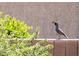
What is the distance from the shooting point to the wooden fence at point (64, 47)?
4379 mm

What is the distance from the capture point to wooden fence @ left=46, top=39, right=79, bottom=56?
438cm

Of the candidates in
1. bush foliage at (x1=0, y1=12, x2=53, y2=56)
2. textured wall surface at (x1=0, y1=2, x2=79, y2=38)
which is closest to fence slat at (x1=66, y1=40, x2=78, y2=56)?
bush foliage at (x1=0, y1=12, x2=53, y2=56)

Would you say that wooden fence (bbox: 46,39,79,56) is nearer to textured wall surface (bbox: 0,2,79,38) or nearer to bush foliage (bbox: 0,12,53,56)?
bush foliage (bbox: 0,12,53,56)

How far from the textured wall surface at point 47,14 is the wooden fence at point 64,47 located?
4563 millimetres

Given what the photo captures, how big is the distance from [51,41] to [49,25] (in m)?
4.82

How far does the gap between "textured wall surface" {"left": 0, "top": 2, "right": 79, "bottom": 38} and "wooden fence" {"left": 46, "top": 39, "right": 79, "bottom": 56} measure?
180 inches

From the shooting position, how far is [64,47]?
14.6 ft

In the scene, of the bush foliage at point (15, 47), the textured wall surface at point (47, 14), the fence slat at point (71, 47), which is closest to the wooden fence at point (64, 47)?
the fence slat at point (71, 47)

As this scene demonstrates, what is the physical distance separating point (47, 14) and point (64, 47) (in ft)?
15.6

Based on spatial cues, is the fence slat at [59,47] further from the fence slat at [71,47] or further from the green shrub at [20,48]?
the green shrub at [20,48]

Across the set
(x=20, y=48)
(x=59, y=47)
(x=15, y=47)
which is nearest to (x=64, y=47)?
(x=59, y=47)

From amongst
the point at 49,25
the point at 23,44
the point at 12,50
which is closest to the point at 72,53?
the point at 23,44

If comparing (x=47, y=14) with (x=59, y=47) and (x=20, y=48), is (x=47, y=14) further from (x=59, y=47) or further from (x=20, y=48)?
(x=20, y=48)

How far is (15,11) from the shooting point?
9.19m
